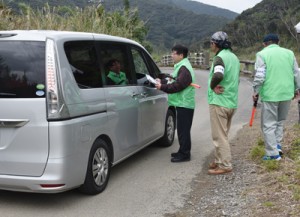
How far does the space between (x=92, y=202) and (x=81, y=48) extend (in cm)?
180

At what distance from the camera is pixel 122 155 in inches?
235

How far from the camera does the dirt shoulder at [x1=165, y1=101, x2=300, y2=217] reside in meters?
4.70

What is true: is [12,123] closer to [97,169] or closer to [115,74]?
[97,169]

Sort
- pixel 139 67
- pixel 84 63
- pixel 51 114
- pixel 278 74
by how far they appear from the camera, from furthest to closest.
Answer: pixel 139 67
pixel 278 74
pixel 84 63
pixel 51 114

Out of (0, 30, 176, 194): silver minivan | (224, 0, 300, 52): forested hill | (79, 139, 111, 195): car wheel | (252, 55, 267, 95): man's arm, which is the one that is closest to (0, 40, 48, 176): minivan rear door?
→ (0, 30, 176, 194): silver minivan

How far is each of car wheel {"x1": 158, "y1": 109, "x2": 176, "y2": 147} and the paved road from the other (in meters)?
0.47

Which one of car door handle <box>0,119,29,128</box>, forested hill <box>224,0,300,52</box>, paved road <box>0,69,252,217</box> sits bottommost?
paved road <box>0,69,252,217</box>

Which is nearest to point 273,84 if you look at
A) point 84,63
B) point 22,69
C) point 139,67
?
point 139,67

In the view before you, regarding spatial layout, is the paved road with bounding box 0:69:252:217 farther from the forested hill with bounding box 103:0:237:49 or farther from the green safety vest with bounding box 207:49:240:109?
the forested hill with bounding box 103:0:237:49

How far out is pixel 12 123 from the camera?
453cm

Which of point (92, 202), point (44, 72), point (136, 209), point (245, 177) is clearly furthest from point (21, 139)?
point (245, 177)

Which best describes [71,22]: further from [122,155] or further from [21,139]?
[21,139]

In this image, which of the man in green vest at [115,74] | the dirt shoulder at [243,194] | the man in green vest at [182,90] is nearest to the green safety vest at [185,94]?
the man in green vest at [182,90]

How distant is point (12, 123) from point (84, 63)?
1116mm
